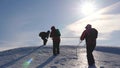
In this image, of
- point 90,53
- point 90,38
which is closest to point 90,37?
point 90,38

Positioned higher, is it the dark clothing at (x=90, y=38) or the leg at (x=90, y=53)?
the dark clothing at (x=90, y=38)

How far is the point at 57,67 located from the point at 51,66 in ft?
1.75

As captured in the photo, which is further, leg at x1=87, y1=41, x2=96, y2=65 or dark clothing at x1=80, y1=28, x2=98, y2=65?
dark clothing at x1=80, y1=28, x2=98, y2=65

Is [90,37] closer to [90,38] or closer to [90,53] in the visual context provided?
[90,38]

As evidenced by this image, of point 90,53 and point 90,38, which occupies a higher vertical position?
point 90,38

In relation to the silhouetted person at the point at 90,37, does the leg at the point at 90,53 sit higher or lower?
lower

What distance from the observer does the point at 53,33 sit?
2336 cm

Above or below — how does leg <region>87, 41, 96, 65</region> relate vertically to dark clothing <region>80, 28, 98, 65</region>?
below

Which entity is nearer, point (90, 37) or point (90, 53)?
point (90, 53)

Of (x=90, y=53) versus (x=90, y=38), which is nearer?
(x=90, y=53)

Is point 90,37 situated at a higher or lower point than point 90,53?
higher

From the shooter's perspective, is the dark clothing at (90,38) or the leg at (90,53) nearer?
the leg at (90,53)

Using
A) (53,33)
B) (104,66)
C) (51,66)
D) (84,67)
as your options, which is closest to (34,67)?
(51,66)

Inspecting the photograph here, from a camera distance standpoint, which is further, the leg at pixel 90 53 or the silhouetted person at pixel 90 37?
the silhouetted person at pixel 90 37
